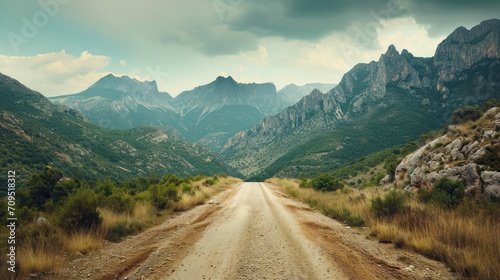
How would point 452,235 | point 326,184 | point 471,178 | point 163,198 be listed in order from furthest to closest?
point 326,184 → point 163,198 → point 471,178 → point 452,235

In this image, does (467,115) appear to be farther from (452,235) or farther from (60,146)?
(60,146)

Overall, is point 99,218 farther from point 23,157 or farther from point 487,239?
point 23,157

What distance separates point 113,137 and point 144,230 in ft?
674

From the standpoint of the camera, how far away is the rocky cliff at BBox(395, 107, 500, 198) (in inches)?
461

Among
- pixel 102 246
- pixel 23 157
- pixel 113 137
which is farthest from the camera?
pixel 113 137

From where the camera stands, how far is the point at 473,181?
1210 centimetres

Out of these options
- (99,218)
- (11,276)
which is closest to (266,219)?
(99,218)

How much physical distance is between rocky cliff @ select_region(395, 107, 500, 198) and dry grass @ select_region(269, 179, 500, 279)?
3.82m

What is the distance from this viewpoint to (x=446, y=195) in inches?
424

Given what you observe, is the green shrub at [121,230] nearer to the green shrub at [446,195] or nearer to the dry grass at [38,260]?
the dry grass at [38,260]

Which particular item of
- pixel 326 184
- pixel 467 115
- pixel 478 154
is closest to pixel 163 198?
pixel 326 184

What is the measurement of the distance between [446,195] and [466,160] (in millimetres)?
5349

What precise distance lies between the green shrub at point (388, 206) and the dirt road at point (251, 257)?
1.80 meters

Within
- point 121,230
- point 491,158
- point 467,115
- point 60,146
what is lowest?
point 121,230
